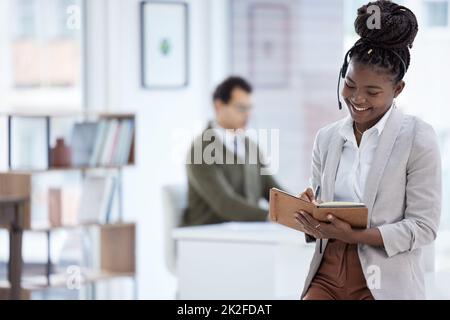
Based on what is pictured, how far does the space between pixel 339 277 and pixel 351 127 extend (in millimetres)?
341

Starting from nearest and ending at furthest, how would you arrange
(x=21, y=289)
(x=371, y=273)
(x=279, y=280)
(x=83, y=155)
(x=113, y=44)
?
(x=371, y=273) → (x=279, y=280) → (x=21, y=289) → (x=83, y=155) → (x=113, y=44)

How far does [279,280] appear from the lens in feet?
12.3

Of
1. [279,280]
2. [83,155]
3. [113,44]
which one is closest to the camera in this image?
[279,280]

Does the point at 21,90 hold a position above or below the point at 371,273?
above

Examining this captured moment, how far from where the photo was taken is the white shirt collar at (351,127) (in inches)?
82.4

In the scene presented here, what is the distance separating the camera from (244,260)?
3.75 meters

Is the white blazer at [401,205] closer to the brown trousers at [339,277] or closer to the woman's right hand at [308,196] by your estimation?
the brown trousers at [339,277]

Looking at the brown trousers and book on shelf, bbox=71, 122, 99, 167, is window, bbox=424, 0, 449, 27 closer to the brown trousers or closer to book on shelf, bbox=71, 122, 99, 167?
book on shelf, bbox=71, 122, 99, 167

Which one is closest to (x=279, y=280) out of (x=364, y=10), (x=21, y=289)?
(x=21, y=289)

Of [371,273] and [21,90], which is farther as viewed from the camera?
[21,90]

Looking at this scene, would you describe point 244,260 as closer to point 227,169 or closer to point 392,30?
point 227,169

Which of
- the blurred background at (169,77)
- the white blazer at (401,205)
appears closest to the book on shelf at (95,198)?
the blurred background at (169,77)

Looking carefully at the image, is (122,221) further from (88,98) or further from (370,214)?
(370,214)

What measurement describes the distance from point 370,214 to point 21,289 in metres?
2.99
